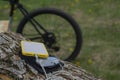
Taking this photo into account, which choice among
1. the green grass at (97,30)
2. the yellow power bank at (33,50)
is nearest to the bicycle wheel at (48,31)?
the green grass at (97,30)

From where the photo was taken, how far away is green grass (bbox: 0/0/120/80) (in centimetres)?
724

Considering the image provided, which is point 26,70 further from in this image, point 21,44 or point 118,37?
point 118,37

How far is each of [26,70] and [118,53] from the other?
4520 millimetres

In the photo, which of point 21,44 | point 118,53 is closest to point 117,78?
point 118,53

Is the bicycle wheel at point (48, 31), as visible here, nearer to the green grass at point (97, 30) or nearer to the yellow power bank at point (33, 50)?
the green grass at point (97, 30)

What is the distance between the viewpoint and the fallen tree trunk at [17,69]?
3.37 meters

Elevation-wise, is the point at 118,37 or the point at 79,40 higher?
the point at 118,37

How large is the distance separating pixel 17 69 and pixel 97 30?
606cm

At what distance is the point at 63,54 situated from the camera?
766 centimetres

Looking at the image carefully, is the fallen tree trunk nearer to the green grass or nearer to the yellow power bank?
the yellow power bank

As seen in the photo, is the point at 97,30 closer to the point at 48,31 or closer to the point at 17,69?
the point at 48,31

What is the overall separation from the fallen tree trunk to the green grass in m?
2.90

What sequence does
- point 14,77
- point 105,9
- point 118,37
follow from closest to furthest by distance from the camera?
point 14,77, point 118,37, point 105,9

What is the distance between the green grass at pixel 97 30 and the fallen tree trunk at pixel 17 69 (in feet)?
9.50
